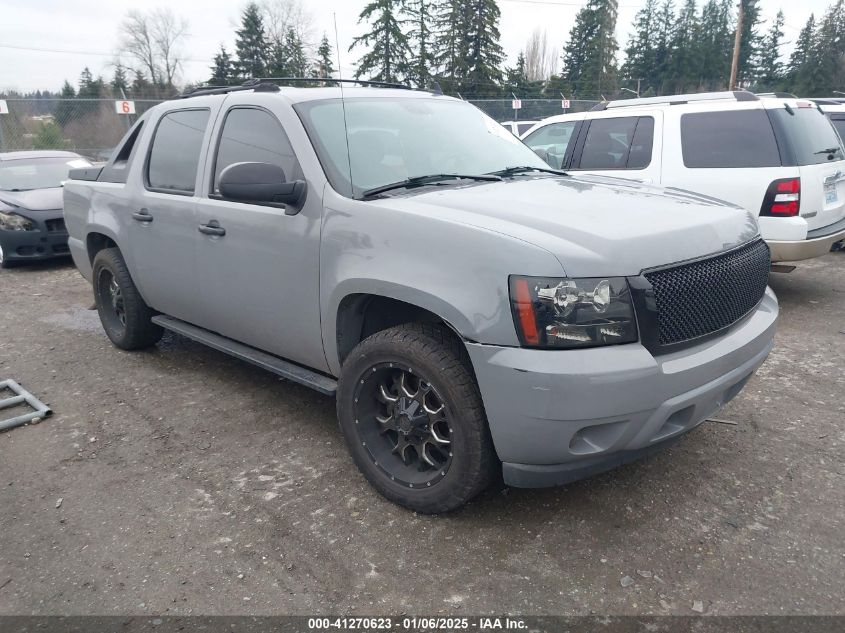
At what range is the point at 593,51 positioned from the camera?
58125 millimetres

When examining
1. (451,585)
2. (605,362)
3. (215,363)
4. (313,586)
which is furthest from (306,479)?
(215,363)

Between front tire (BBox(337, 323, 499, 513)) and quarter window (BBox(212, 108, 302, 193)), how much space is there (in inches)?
43.8

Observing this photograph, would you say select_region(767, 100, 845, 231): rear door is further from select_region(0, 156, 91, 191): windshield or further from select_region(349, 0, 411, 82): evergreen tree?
select_region(0, 156, 91, 191): windshield

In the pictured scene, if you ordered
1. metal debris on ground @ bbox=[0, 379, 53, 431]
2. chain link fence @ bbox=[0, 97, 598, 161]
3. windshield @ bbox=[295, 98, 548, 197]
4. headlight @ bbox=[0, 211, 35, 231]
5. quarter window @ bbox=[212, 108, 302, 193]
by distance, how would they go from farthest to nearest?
chain link fence @ bbox=[0, 97, 598, 161] → headlight @ bbox=[0, 211, 35, 231] → metal debris on ground @ bbox=[0, 379, 53, 431] → quarter window @ bbox=[212, 108, 302, 193] → windshield @ bbox=[295, 98, 548, 197]

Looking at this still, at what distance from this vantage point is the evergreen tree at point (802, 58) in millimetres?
60125

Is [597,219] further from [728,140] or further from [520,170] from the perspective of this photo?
[728,140]

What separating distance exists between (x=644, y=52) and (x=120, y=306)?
71604 millimetres

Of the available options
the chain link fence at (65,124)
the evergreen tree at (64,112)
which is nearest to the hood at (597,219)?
the chain link fence at (65,124)

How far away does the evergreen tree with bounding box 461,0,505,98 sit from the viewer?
38.2m

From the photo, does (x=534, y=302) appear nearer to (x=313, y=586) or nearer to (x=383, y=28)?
(x=313, y=586)

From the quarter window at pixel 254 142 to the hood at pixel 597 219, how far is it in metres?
0.75

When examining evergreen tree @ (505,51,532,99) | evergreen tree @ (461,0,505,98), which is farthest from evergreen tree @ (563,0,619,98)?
evergreen tree @ (461,0,505,98)

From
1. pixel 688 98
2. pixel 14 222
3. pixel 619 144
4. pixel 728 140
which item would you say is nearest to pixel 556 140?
pixel 619 144

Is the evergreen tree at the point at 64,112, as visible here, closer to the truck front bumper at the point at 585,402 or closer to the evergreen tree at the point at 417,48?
the evergreen tree at the point at 417,48
